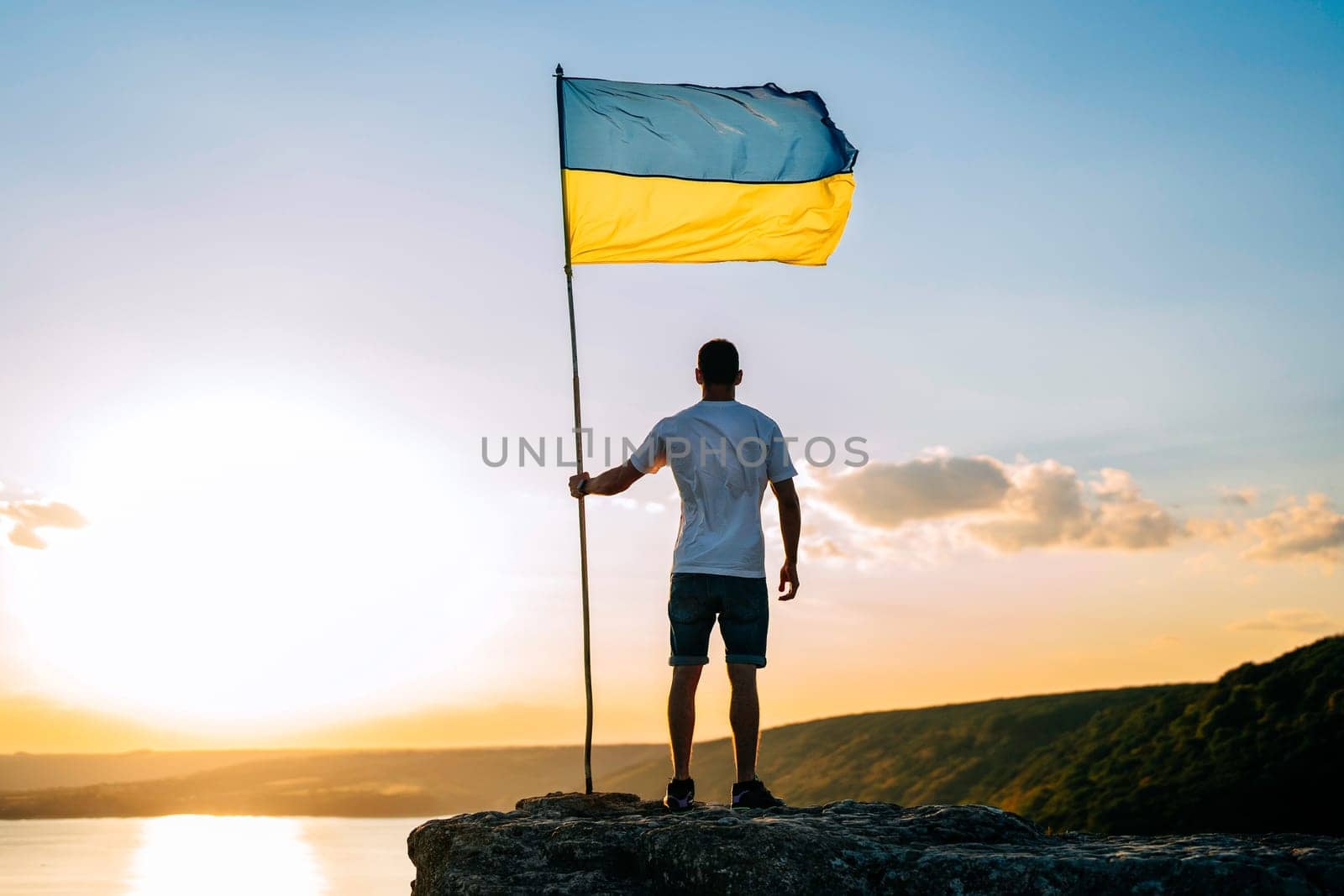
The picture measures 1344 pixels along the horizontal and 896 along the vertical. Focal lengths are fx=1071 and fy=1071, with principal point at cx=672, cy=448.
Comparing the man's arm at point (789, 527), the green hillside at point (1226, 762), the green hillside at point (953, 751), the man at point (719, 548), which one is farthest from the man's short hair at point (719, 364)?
the green hillside at point (953, 751)

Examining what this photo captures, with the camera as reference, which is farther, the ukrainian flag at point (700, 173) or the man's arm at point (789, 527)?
the ukrainian flag at point (700, 173)

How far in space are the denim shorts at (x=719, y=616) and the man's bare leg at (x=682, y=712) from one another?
0.09 meters

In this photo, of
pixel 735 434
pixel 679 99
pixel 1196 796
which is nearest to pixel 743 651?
pixel 735 434

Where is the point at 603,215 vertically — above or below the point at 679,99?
below

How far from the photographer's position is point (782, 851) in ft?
22.1

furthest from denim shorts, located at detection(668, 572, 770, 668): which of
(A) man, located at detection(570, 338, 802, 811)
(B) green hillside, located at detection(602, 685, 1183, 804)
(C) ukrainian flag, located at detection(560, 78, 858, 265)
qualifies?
→ (B) green hillside, located at detection(602, 685, 1183, 804)

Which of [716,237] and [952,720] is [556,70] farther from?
[952,720]

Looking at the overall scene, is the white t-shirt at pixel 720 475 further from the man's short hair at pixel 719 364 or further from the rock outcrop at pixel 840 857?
the rock outcrop at pixel 840 857

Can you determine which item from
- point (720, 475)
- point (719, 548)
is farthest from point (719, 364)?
point (719, 548)

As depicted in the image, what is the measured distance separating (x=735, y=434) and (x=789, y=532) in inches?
39.2

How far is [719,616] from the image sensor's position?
8617mm

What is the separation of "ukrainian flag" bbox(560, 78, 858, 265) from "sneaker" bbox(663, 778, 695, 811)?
16.8 ft

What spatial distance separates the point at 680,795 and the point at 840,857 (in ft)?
6.87

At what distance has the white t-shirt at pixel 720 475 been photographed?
28.0 ft
